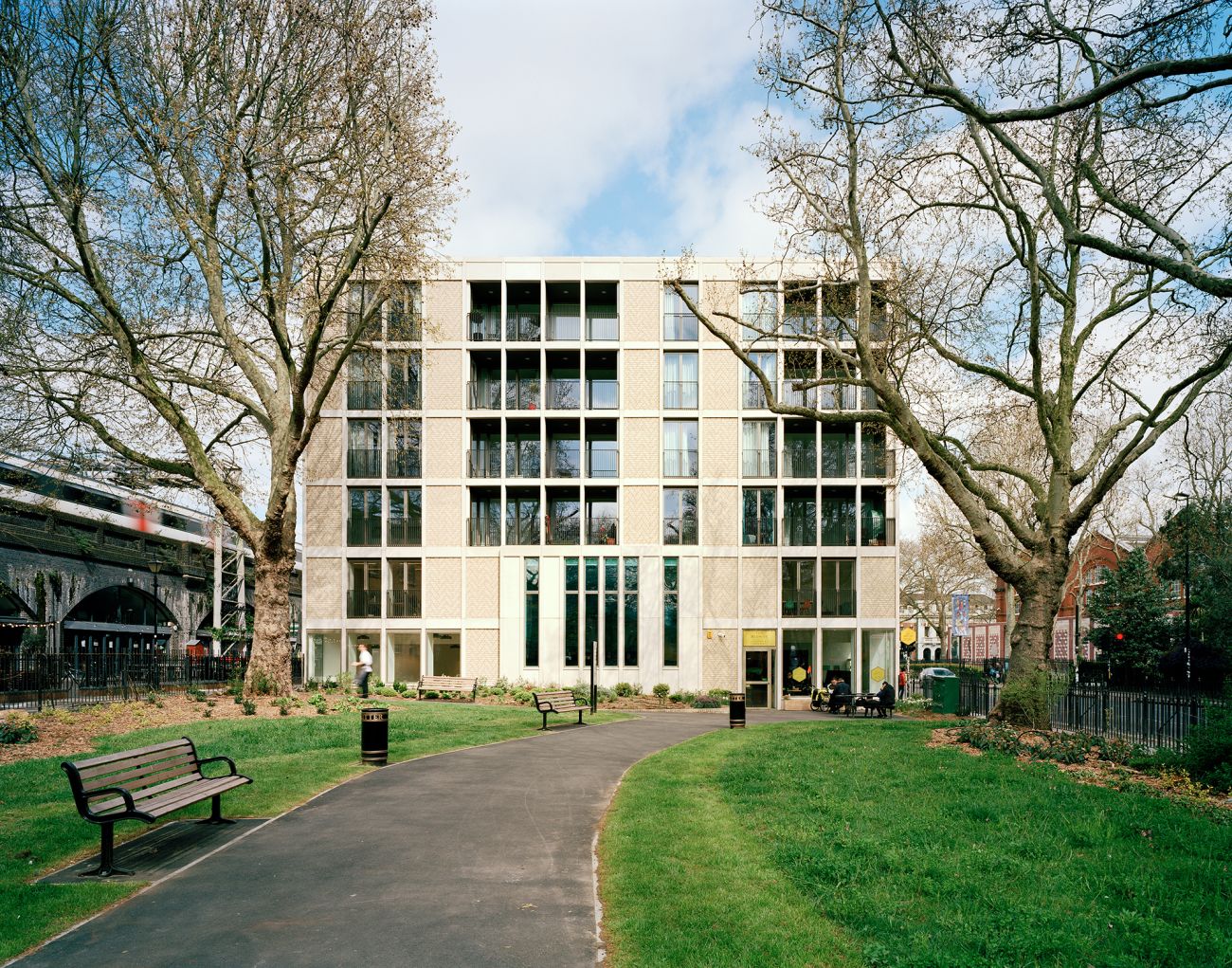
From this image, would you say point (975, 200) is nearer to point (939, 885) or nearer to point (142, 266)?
point (939, 885)

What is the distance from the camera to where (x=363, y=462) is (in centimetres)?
3834

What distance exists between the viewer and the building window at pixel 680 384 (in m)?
38.5

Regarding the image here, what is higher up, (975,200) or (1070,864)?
(975,200)

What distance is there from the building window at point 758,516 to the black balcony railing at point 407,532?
44.8 feet

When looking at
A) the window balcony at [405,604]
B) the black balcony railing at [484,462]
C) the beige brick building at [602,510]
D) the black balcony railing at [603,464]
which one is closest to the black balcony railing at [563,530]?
the beige brick building at [602,510]

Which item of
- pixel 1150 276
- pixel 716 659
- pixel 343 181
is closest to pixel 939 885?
pixel 1150 276

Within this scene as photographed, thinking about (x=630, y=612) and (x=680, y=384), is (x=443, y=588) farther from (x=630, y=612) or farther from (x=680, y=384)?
(x=680, y=384)

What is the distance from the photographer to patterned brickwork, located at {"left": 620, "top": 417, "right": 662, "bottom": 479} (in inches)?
1500

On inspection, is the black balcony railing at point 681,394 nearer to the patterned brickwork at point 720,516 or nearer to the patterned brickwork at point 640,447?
the patterned brickwork at point 640,447

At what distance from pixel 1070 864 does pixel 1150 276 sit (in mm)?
14888

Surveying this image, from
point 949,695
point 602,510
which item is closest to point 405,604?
point 602,510

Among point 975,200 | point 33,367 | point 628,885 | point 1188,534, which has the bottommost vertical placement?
point 628,885

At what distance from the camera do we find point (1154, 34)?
10.2 metres

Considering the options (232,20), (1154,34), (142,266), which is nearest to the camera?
(1154,34)
